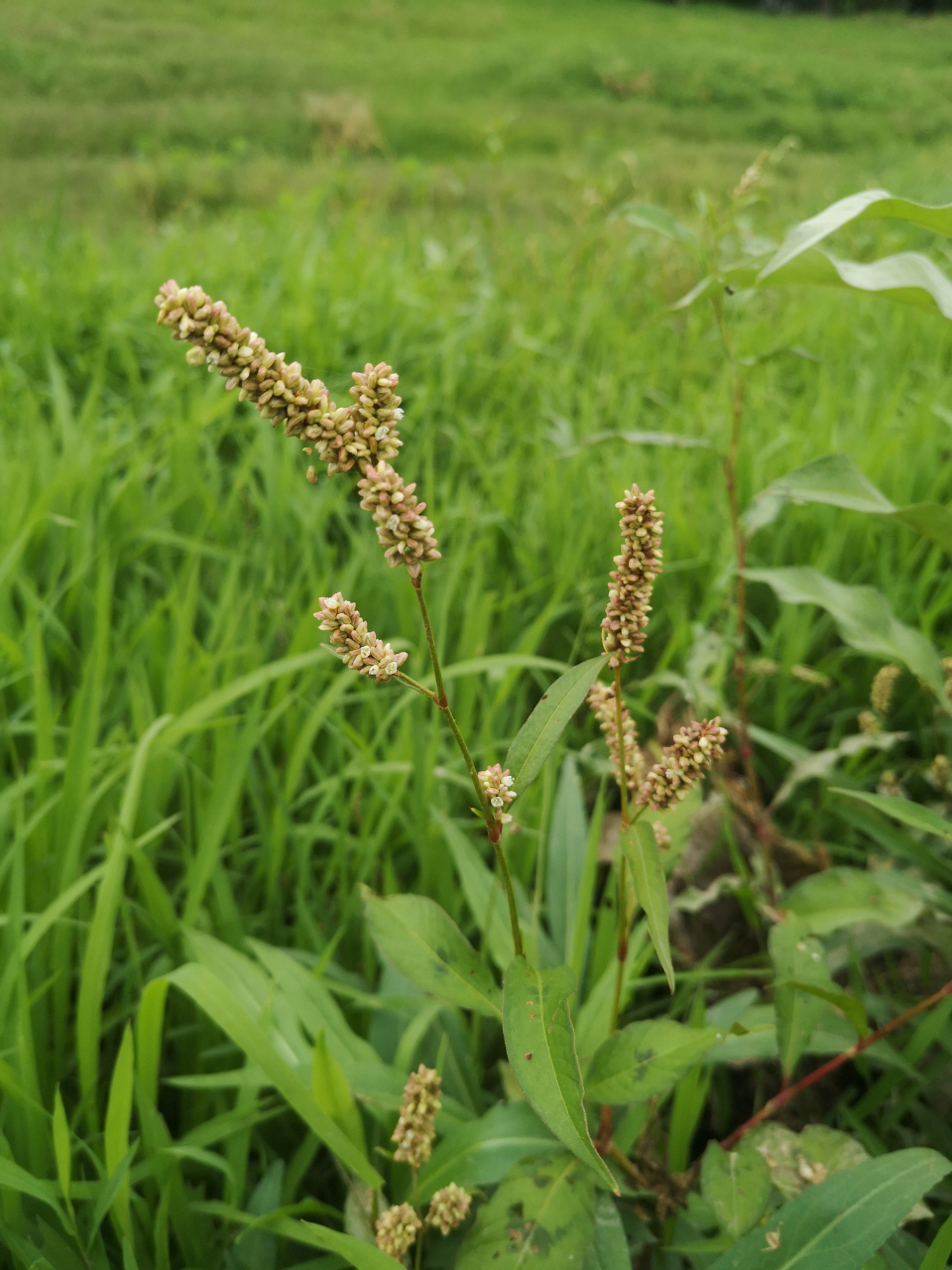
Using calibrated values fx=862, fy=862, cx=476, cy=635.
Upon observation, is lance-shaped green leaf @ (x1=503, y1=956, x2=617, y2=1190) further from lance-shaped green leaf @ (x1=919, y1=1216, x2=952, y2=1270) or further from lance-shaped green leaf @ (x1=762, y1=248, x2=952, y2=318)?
lance-shaped green leaf @ (x1=762, y1=248, x2=952, y2=318)

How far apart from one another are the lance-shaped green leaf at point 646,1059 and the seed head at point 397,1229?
0.58 feet

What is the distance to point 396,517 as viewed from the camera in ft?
1.55

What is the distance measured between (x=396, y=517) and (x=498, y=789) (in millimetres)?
191

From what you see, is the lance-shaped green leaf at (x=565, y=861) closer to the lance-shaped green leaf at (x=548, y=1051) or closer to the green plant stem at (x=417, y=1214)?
the green plant stem at (x=417, y=1214)

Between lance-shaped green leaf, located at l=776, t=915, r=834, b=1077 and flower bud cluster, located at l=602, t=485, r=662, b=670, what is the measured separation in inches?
17.4

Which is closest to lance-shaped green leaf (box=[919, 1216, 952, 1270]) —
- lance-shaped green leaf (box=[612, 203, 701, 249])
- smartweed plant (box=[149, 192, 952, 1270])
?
smartweed plant (box=[149, 192, 952, 1270])

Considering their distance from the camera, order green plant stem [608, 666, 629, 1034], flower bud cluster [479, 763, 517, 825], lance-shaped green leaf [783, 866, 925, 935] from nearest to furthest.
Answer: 1. flower bud cluster [479, 763, 517, 825]
2. green plant stem [608, 666, 629, 1034]
3. lance-shaped green leaf [783, 866, 925, 935]

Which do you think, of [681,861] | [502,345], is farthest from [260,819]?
[502,345]

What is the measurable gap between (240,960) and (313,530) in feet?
3.38

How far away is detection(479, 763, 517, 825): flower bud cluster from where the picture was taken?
1.81 ft

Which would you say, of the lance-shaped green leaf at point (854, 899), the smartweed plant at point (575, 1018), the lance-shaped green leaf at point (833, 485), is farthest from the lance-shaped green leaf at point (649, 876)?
the lance-shaped green leaf at point (833, 485)

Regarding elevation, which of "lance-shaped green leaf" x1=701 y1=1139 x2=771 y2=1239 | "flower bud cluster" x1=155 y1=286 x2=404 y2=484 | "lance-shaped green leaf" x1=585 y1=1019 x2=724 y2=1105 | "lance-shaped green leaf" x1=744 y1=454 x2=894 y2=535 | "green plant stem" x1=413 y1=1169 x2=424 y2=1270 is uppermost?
"flower bud cluster" x1=155 y1=286 x2=404 y2=484

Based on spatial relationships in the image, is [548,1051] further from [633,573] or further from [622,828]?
[633,573]

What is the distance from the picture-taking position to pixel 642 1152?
87 cm
